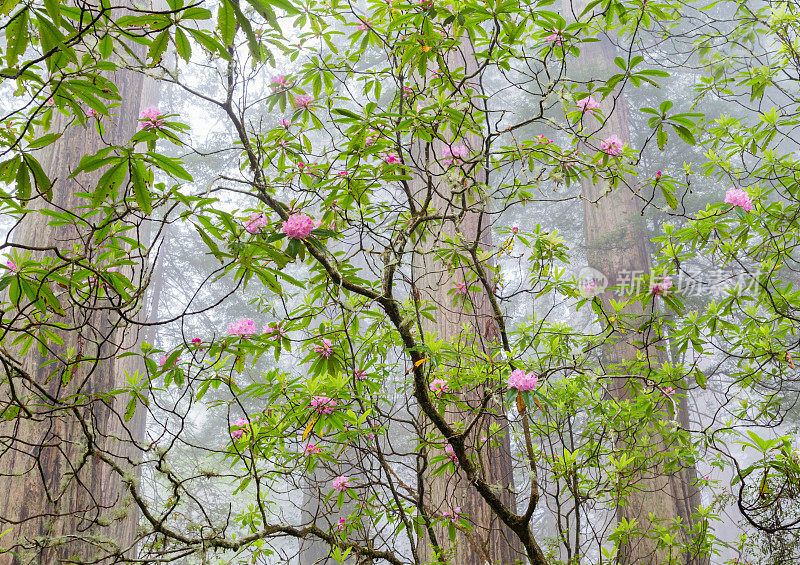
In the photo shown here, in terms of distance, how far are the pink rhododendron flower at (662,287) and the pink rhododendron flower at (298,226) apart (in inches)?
64.0

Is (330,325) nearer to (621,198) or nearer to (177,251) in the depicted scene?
(621,198)

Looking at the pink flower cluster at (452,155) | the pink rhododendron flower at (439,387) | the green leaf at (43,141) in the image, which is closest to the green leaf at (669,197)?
the pink flower cluster at (452,155)

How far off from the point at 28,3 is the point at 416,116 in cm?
107

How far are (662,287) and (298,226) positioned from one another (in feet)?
5.54

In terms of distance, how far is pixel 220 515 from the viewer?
9.42m

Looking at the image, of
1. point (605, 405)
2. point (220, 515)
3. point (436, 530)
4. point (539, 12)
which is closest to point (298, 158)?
point (539, 12)

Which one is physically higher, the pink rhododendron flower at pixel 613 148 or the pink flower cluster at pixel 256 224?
the pink rhododendron flower at pixel 613 148

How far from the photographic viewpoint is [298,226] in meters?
1.66

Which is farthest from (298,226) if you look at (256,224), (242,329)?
(242,329)

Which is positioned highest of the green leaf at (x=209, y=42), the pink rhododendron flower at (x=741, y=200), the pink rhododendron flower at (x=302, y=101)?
the pink rhododendron flower at (x=302, y=101)

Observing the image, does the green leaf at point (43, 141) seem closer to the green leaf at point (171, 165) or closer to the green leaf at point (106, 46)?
the green leaf at point (106, 46)

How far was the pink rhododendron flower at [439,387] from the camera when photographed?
2362 mm

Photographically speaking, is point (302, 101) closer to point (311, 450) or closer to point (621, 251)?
point (311, 450)

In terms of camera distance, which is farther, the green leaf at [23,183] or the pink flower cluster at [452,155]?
the pink flower cluster at [452,155]
